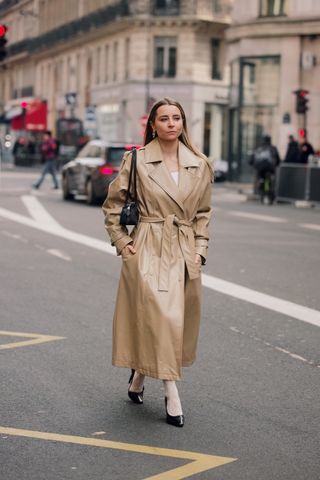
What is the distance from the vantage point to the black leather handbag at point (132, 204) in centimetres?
617

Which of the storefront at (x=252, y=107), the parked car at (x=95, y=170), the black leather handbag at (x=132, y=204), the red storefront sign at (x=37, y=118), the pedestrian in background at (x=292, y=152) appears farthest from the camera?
the red storefront sign at (x=37, y=118)

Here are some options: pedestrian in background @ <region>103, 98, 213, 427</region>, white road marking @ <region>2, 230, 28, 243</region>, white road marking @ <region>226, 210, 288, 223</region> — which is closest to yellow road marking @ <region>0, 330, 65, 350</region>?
pedestrian in background @ <region>103, 98, 213, 427</region>

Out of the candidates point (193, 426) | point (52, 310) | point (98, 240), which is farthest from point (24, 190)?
point (193, 426)

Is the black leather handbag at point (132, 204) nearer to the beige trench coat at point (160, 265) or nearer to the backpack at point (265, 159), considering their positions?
the beige trench coat at point (160, 265)

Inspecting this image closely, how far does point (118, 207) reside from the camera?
6301mm

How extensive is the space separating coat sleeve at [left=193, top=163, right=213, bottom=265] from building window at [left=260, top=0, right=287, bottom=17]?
34604 millimetres

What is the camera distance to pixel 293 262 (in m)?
14.9

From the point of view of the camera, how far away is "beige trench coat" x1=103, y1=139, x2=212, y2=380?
6.03m

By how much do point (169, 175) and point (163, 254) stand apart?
0.43m

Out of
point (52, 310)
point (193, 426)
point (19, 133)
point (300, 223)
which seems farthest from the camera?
point (19, 133)

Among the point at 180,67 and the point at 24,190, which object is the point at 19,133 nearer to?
the point at 180,67

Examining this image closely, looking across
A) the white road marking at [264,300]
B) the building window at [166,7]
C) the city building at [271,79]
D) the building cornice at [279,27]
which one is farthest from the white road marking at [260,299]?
the building window at [166,7]

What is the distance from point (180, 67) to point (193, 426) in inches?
2149

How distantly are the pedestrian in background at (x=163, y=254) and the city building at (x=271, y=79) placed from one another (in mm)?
33943
